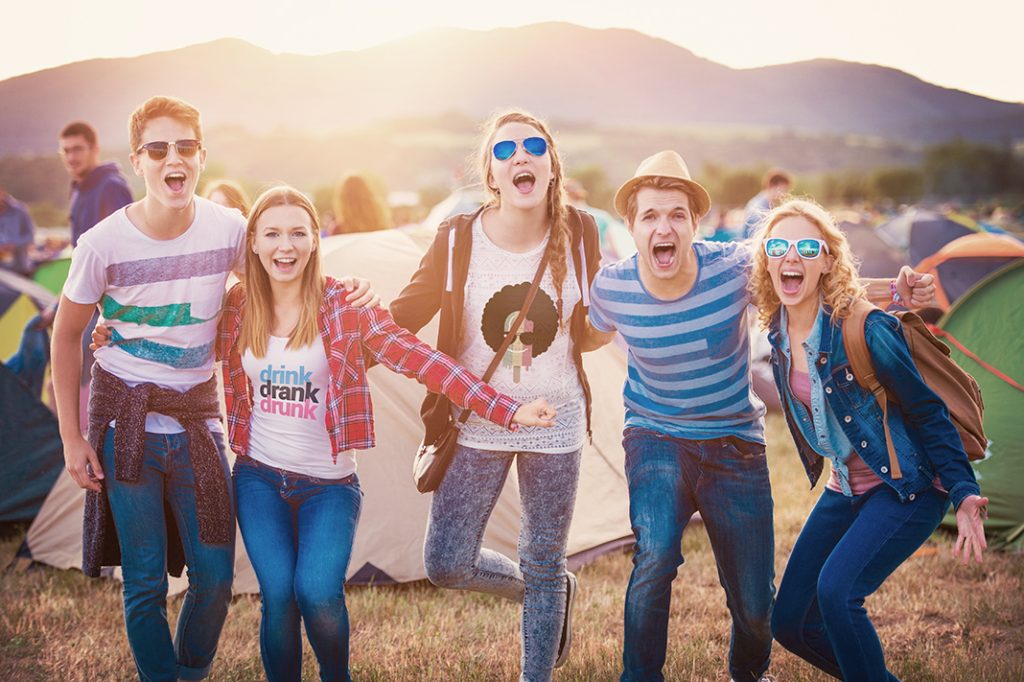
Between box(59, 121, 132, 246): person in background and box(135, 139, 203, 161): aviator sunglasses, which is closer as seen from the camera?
box(135, 139, 203, 161): aviator sunglasses

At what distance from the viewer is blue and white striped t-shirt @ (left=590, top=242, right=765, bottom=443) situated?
3.24 metres

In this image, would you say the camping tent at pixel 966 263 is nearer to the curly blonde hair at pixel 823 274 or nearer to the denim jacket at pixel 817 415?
the curly blonde hair at pixel 823 274

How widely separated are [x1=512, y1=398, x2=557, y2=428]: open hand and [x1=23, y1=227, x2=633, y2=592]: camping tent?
205 centimetres

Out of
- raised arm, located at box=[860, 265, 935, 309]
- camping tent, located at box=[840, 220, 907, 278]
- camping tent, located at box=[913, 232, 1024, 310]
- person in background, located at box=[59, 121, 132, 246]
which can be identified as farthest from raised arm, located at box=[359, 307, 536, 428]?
camping tent, located at box=[840, 220, 907, 278]

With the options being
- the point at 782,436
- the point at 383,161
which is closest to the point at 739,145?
the point at 383,161

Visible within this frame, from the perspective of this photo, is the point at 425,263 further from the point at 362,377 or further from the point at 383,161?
the point at 383,161

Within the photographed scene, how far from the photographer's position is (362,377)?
3248 mm

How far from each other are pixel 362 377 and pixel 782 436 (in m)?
6.17

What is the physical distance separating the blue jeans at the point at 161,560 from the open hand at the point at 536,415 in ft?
3.67

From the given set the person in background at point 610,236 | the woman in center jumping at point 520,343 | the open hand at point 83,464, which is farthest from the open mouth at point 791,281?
the person in background at point 610,236

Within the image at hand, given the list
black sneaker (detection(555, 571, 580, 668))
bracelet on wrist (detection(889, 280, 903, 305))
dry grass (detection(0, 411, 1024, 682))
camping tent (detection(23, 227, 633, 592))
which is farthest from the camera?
camping tent (detection(23, 227, 633, 592))

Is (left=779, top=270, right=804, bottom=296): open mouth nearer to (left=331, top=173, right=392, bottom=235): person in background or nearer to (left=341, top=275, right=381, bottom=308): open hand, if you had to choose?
(left=341, top=275, right=381, bottom=308): open hand

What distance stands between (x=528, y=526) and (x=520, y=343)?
0.68 m

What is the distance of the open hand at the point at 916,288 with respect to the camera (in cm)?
325
